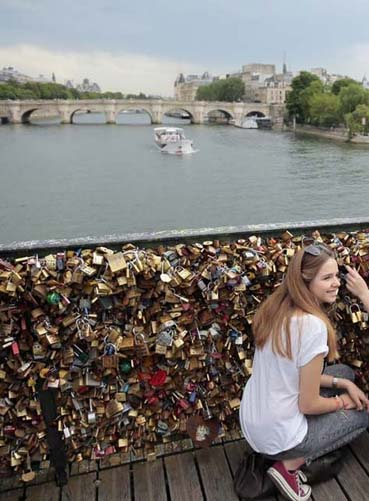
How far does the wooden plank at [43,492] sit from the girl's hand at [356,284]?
4.77 feet

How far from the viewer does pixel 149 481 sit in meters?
1.87

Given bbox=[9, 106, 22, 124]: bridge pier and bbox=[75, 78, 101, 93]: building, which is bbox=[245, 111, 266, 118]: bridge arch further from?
bbox=[75, 78, 101, 93]: building

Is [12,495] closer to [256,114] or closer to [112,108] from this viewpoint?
[112,108]

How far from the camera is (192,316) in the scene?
5.98 feet

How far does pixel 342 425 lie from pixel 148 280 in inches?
37.4

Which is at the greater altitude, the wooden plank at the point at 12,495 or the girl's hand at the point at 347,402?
the girl's hand at the point at 347,402

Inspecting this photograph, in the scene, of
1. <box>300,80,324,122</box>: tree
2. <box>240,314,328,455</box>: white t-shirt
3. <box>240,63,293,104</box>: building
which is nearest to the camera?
<box>240,314,328,455</box>: white t-shirt

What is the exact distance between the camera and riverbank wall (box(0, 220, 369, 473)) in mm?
1632

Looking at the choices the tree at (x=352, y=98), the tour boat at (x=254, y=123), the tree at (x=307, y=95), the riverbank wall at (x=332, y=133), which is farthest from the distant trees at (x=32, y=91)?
the tree at (x=352, y=98)

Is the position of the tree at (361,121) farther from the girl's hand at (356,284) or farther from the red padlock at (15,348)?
the red padlock at (15,348)

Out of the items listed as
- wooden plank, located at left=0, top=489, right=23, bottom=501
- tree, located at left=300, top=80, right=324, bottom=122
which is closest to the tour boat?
tree, located at left=300, top=80, right=324, bottom=122

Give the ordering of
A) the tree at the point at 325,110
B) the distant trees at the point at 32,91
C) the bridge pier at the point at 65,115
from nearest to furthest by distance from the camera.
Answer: the tree at the point at 325,110
the bridge pier at the point at 65,115
the distant trees at the point at 32,91

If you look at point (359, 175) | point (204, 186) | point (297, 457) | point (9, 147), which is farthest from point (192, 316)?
point (9, 147)

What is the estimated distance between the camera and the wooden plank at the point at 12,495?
180cm
